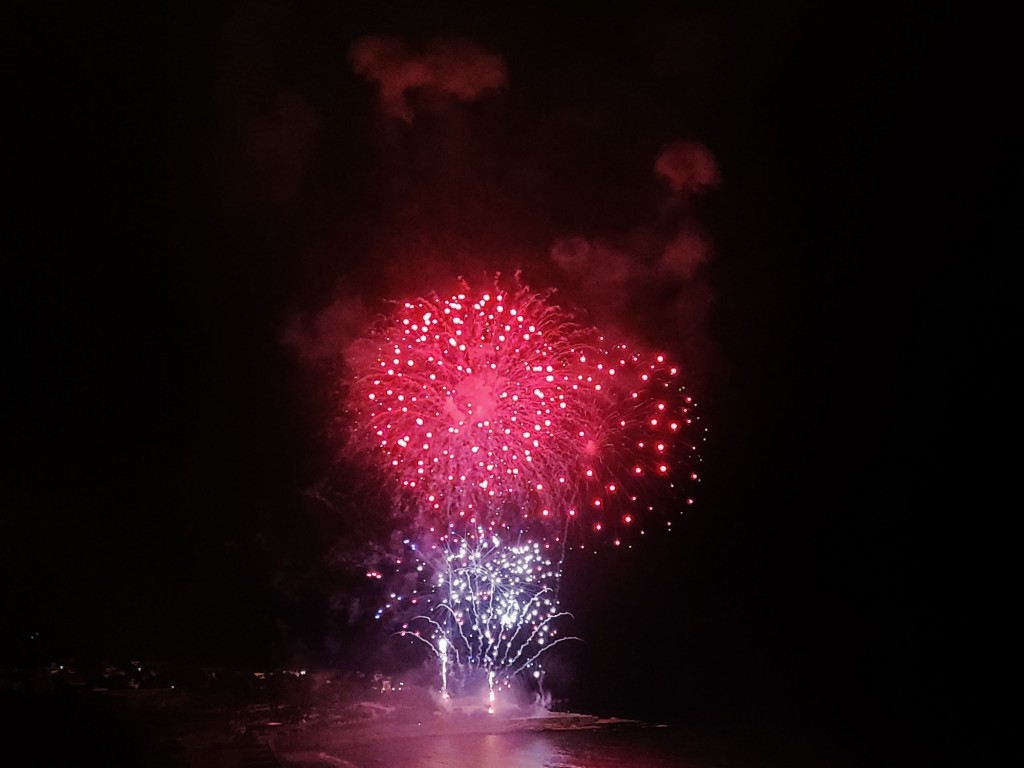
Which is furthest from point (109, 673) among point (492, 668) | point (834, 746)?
point (834, 746)

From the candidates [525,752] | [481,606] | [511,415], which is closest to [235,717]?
[481,606]

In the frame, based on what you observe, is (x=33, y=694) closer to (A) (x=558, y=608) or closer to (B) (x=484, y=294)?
(A) (x=558, y=608)

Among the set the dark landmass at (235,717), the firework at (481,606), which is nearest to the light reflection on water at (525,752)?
the dark landmass at (235,717)

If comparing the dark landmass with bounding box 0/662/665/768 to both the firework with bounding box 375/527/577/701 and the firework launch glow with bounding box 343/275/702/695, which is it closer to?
the firework with bounding box 375/527/577/701

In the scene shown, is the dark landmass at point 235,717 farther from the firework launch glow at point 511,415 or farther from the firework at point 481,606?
the firework launch glow at point 511,415

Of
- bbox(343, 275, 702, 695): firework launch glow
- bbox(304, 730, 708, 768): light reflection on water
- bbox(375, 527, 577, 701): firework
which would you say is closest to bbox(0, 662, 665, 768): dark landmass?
bbox(304, 730, 708, 768): light reflection on water

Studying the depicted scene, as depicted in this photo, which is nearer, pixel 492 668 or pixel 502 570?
pixel 502 570
